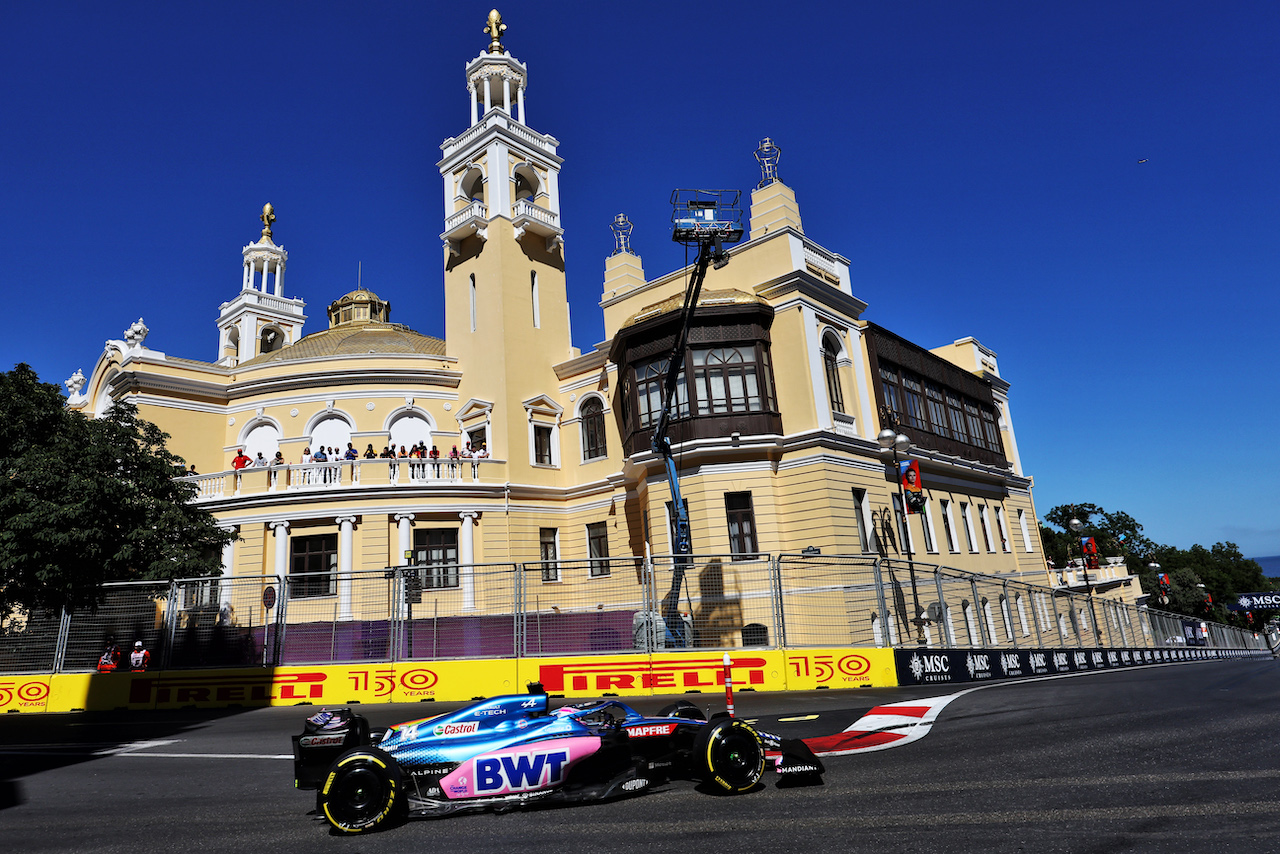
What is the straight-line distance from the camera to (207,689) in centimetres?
1605

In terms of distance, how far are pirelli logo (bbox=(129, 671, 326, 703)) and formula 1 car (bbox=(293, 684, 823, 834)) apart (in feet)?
34.9

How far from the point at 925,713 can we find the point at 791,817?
5.93 m

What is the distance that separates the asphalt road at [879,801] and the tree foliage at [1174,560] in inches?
3206

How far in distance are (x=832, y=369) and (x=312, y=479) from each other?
19796 millimetres

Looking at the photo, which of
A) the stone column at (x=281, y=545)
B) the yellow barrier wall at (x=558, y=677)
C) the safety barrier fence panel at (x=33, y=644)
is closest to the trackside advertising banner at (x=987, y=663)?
the yellow barrier wall at (x=558, y=677)

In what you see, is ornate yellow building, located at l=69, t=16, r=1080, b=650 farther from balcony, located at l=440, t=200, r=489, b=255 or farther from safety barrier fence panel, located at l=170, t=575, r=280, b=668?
safety barrier fence panel, located at l=170, t=575, r=280, b=668

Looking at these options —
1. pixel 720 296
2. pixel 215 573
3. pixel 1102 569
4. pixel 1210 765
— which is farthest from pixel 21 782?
pixel 1102 569

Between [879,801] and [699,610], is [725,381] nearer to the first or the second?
[699,610]

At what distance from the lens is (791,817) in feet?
19.0

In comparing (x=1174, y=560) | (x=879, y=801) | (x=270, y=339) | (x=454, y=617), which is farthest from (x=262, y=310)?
(x=1174, y=560)

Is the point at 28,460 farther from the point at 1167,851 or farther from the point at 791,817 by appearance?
the point at 1167,851

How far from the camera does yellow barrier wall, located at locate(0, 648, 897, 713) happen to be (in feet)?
48.9

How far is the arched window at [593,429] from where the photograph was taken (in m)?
30.4

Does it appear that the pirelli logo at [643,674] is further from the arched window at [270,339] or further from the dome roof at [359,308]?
the arched window at [270,339]
